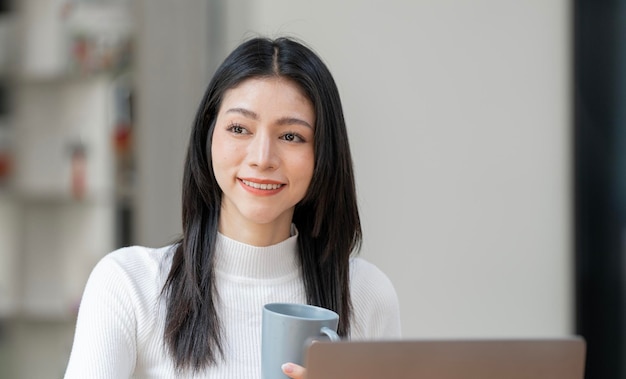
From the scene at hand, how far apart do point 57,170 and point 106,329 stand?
212cm

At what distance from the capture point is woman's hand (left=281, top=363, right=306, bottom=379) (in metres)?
1.07

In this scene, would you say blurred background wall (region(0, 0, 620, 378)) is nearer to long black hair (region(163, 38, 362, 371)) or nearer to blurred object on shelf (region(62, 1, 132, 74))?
blurred object on shelf (region(62, 1, 132, 74))

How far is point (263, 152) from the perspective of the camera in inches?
51.3

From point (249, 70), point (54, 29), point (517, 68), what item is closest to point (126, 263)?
point (249, 70)

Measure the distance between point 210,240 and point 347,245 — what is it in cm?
23

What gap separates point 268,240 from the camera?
4.73ft

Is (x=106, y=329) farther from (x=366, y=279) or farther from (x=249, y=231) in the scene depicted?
(x=366, y=279)

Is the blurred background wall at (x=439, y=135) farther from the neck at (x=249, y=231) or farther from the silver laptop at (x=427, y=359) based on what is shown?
the silver laptop at (x=427, y=359)

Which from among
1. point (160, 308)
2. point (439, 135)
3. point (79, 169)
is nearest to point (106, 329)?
point (160, 308)

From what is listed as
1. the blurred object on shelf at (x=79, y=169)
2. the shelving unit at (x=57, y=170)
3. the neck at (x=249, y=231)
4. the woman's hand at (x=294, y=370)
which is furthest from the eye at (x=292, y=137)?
the blurred object on shelf at (x=79, y=169)

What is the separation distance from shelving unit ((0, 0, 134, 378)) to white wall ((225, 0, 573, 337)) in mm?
774

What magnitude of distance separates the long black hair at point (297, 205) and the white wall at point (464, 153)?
45.4 inches

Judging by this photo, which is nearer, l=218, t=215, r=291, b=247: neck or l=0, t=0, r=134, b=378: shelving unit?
l=218, t=215, r=291, b=247: neck

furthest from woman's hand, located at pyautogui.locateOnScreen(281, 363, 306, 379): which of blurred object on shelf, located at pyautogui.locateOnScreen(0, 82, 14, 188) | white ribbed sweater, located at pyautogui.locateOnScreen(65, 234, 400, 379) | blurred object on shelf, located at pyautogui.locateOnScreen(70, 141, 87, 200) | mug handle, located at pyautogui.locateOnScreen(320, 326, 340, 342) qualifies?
blurred object on shelf, located at pyautogui.locateOnScreen(0, 82, 14, 188)
